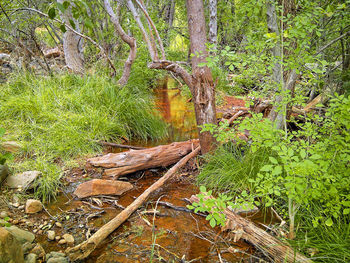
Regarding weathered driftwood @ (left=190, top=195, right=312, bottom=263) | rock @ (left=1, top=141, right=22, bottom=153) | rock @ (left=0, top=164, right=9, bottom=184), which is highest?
rock @ (left=1, top=141, right=22, bottom=153)

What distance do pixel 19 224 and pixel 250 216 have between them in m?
2.53

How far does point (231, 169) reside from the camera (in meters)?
3.16

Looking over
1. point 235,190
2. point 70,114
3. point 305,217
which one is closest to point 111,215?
point 235,190

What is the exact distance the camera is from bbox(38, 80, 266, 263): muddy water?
222 cm

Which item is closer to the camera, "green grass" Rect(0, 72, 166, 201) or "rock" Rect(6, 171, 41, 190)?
"rock" Rect(6, 171, 41, 190)

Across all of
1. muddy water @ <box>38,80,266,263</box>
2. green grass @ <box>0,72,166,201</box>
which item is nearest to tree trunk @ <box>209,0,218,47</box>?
green grass @ <box>0,72,166,201</box>

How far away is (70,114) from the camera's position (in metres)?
4.64

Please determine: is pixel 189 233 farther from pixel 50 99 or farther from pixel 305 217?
pixel 50 99

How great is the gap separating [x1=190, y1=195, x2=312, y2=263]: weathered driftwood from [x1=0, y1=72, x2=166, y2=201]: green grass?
235 cm

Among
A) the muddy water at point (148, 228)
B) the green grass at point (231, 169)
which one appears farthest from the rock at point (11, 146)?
the green grass at point (231, 169)

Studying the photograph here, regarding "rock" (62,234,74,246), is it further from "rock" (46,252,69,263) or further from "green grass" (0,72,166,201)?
"green grass" (0,72,166,201)

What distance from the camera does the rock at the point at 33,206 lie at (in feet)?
9.09

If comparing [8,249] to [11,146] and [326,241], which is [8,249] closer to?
[326,241]

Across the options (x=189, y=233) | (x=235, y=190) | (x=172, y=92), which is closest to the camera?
(x=189, y=233)
